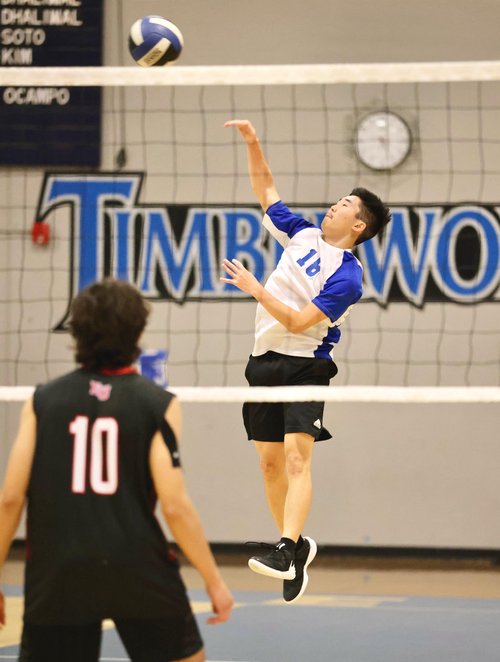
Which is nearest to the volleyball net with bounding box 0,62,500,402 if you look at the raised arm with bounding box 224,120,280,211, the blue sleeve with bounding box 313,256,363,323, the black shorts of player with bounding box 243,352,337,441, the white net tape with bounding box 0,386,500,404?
the raised arm with bounding box 224,120,280,211

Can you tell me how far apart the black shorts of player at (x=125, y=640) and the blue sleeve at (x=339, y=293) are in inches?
89.4

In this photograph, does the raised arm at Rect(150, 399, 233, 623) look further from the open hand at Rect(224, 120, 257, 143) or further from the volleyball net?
the volleyball net

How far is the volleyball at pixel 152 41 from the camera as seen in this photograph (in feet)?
17.7

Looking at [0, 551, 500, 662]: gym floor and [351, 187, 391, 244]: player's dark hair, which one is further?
[0, 551, 500, 662]: gym floor

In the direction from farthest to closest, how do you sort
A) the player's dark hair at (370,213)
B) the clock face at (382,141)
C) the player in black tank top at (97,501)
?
the clock face at (382,141)
the player's dark hair at (370,213)
the player in black tank top at (97,501)

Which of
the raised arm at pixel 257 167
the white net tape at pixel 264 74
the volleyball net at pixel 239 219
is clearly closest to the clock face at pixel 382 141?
the volleyball net at pixel 239 219

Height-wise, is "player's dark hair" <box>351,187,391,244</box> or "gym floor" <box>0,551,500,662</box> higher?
"player's dark hair" <box>351,187,391,244</box>

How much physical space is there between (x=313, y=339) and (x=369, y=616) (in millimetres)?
2094

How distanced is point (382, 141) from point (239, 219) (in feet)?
Result: 3.92

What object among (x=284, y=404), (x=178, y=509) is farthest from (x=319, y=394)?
(x=178, y=509)

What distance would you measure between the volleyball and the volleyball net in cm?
281

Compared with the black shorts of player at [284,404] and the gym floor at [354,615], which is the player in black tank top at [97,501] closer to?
the black shorts of player at [284,404]

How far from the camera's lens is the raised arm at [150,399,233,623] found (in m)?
→ 2.91

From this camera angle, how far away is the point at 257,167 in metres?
5.30
